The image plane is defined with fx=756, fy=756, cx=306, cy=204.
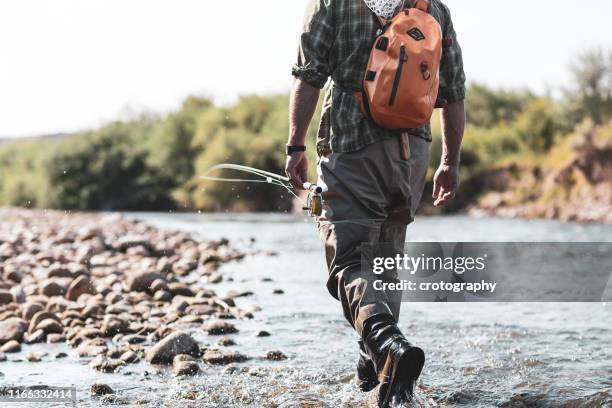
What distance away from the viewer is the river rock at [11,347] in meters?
5.41

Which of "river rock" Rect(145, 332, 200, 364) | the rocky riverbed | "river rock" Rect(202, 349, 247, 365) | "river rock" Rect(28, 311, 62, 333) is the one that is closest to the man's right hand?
the rocky riverbed

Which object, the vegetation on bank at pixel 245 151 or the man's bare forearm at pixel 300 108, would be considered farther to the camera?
the vegetation on bank at pixel 245 151

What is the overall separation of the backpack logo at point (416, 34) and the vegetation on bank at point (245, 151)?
2320 centimetres

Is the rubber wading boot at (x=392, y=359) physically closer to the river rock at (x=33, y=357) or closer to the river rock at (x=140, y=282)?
the river rock at (x=33, y=357)

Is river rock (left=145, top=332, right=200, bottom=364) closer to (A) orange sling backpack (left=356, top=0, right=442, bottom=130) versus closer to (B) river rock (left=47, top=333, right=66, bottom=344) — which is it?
(B) river rock (left=47, top=333, right=66, bottom=344)

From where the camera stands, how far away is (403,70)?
3354 millimetres

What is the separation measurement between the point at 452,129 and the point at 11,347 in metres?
3.51

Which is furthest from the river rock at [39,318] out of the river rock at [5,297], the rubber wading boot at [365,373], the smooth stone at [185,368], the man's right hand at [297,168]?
the man's right hand at [297,168]

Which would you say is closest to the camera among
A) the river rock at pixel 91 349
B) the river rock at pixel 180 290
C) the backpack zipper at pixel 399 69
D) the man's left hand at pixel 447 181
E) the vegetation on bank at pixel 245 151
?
the backpack zipper at pixel 399 69

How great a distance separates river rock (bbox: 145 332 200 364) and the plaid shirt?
218 centimetres

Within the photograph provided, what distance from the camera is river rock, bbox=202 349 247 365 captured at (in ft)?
16.7

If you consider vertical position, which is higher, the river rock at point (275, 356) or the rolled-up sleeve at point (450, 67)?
the rolled-up sleeve at point (450, 67)

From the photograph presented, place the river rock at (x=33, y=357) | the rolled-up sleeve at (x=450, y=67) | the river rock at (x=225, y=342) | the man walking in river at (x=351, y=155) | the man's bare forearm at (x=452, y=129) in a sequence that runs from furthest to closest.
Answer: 1. the river rock at (x=225, y=342)
2. the river rock at (x=33, y=357)
3. the man's bare forearm at (x=452, y=129)
4. the rolled-up sleeve at (x=450, y=67)
5. the man walking in river at (x=351, y=155)

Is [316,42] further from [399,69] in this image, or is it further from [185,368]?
[185,368]
